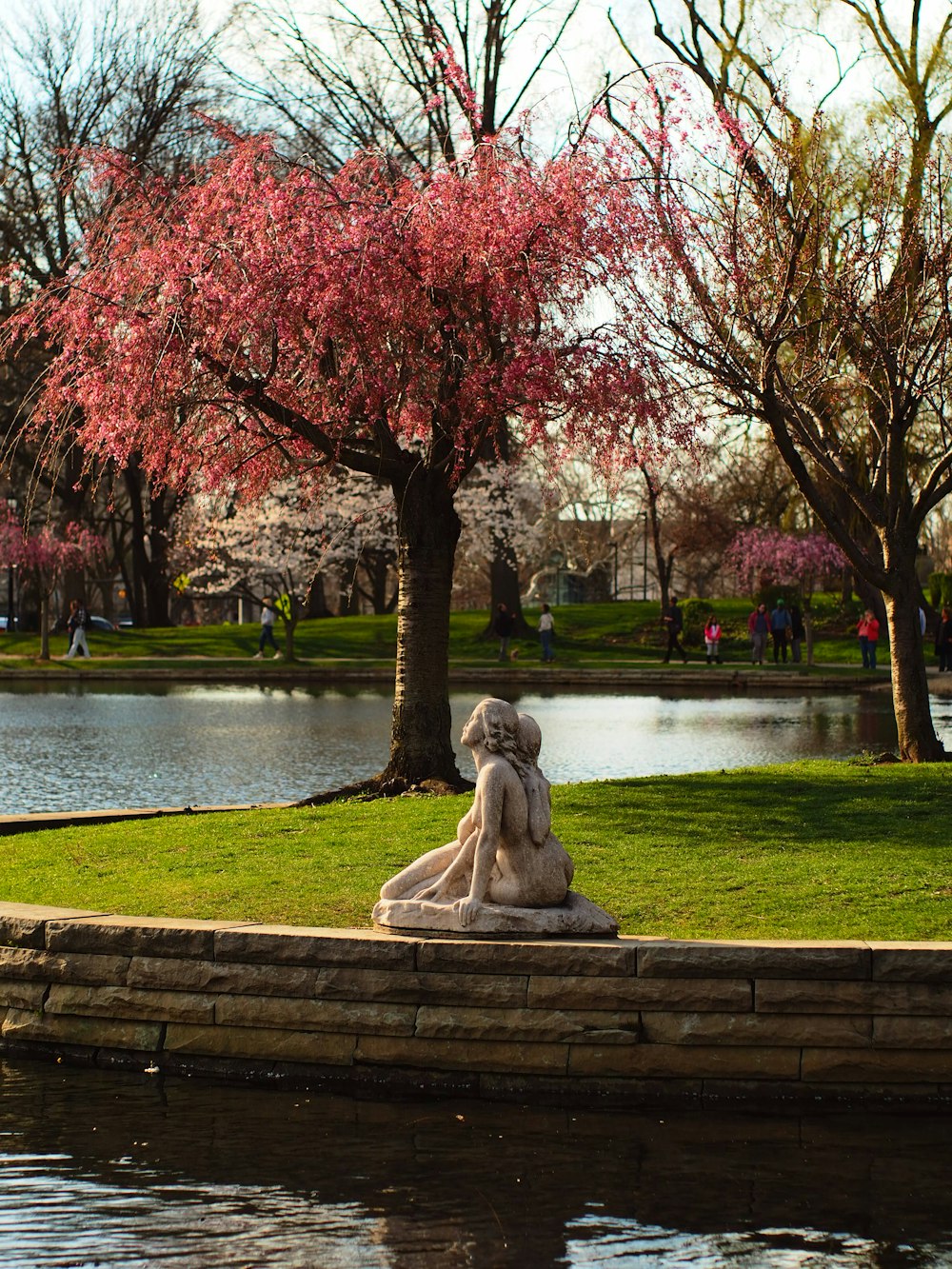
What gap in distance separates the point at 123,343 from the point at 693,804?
600cm

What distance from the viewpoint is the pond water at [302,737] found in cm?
1686

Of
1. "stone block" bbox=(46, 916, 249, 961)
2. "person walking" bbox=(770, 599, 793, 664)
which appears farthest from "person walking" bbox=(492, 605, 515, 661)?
"stone block" bbox=(46, 916, 249, 961)

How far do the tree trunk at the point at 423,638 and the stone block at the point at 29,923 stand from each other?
272 inches

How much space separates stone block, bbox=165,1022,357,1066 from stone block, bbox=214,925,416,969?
1.03ft

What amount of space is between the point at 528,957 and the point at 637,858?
3.03m

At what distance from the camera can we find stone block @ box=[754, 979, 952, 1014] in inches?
263

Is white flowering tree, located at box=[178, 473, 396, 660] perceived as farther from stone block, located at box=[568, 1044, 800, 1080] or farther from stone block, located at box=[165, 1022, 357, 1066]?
stone block, located at box=[568, 1044, 800, 1080]

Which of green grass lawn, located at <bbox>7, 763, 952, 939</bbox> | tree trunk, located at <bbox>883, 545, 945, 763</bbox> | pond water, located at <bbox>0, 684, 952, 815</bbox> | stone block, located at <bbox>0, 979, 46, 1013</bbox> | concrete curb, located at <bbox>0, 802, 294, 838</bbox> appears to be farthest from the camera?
pond water, located at <bbox>0, 684, 952, 815</bbox>

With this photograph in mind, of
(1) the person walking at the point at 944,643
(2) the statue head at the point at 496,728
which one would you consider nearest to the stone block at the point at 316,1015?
(2) the statue head at the point at 496,728

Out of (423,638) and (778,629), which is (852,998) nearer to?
(423,638)

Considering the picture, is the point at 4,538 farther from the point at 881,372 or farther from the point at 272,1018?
the point at 272,1018

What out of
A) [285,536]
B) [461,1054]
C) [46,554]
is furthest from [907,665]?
[285,536]

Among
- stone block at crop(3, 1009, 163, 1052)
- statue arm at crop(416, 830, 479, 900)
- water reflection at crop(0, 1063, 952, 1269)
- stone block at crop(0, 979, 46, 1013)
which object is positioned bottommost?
water reflection at crop(0, 1063, 952, 1269)

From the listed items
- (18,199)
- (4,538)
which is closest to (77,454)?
(4,538)
